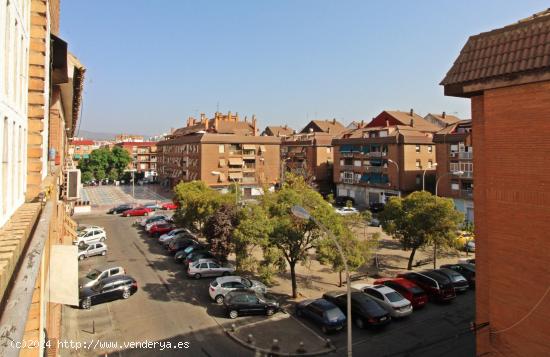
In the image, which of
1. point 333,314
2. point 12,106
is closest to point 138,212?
point 333,314

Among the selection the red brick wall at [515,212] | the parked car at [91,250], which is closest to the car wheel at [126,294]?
the parked car at [91,250]

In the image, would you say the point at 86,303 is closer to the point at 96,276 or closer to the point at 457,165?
the point at 96,276

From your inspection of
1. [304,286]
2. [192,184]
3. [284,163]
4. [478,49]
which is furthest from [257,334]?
[284,163]

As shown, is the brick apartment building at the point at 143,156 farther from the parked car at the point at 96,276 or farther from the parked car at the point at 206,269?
the parked car at the point at 96,276

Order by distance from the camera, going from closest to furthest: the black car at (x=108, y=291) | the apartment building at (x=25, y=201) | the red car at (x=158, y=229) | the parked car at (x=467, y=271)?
the apartment building at (x=25, y=201) → the black car at (x=108, y=291) → the parked car at (x=467, y=271) → the red car at (x=158, y=229)

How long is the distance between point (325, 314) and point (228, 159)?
38125 mm

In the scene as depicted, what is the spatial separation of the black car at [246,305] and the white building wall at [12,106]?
12085 mm

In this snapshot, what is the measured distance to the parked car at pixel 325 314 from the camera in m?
15.0

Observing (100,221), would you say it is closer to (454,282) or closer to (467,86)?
(454,282)

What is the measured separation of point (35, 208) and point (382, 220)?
852 inches

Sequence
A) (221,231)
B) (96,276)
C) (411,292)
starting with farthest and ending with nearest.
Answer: (221,231) < (96,276) < (411,292)

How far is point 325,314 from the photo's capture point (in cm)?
1520

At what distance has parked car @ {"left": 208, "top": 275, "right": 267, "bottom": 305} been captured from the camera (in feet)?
57.4

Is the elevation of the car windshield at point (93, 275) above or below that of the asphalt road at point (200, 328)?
above
